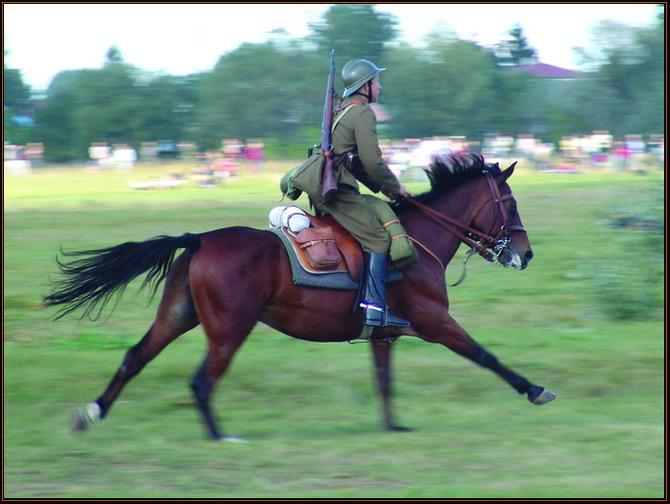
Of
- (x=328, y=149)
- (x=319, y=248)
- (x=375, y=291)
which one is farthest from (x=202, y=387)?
(x=328, y=149)

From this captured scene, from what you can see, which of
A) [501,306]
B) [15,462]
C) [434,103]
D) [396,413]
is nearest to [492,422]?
[396,413]

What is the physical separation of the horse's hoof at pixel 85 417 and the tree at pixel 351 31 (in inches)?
1890

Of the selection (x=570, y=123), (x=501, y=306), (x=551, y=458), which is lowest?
(x=570, y=123)

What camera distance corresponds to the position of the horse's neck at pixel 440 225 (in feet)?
26.2

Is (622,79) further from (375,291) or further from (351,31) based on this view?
(375,291)

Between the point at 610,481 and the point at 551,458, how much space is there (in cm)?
57

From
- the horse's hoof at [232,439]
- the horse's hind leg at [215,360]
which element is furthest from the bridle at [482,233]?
the horse's hoof at [232,439]

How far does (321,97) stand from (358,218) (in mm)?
42445

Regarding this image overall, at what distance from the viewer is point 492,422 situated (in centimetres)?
782

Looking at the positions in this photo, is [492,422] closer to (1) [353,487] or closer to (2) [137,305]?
(1) [353,487]

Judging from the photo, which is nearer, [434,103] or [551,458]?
[551,458]

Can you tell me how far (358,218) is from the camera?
7469mm

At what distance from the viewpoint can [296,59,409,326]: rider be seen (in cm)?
737

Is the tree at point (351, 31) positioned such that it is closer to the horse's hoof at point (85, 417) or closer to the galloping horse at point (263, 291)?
the galloping horse at point (263, 291)
